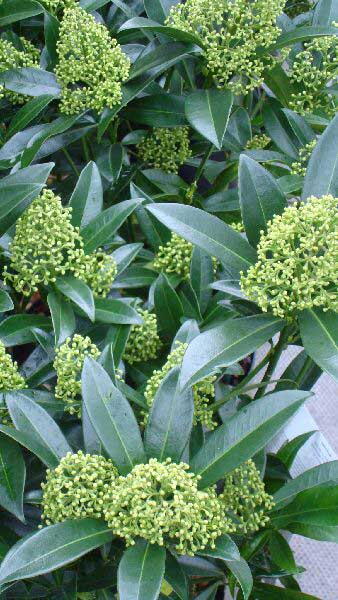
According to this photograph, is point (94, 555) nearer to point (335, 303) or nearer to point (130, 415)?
point (130, 415)

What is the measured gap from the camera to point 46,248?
1.14 m

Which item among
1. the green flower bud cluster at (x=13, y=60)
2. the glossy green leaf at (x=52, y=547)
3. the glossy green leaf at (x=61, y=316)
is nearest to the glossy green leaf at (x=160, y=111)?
the green flower bud cluster at (x=13, y=60)

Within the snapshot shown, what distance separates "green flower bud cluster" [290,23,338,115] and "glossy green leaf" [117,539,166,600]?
939mm

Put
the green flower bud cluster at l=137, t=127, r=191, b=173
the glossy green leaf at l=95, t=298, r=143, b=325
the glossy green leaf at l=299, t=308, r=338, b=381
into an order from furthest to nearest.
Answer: the green flower bud cluster at l=137, t=127, r=191, b=173 → the glossy green leaf at l=95, t=298, r=143, b=325 → the glossy green leaf at l=299, t=308, r=338, b=381

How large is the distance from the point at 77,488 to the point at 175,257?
53 centimetres

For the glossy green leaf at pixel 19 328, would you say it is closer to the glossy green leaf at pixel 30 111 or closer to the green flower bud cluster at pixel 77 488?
the green flower bud cluster at pixel 77 488

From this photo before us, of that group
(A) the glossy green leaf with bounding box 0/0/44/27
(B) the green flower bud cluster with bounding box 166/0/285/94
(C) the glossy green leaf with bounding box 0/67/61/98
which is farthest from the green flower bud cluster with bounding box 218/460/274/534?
(A) the glossy green leaf with bounding box 0/0/44/27

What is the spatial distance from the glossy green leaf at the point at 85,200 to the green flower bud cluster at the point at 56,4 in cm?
42

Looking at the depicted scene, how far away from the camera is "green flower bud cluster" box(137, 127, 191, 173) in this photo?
159 centimetres

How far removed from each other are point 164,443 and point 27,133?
0.74 m

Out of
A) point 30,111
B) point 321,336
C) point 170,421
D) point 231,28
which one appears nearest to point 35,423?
point 170,421

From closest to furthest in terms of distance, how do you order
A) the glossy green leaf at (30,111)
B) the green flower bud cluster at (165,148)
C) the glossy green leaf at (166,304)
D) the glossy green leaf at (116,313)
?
the glossy green leaf at (116,313)
the glossy green leaf at (166,304)
the glossy green leaf at (30,111)
the green flower bud cluster at (165,148)

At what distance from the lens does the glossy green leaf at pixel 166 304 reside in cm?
125

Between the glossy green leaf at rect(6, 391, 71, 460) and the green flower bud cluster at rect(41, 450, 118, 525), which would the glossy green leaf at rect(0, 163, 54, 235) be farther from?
the green flower bud cluster at rect(41, 450, 118, 525)
